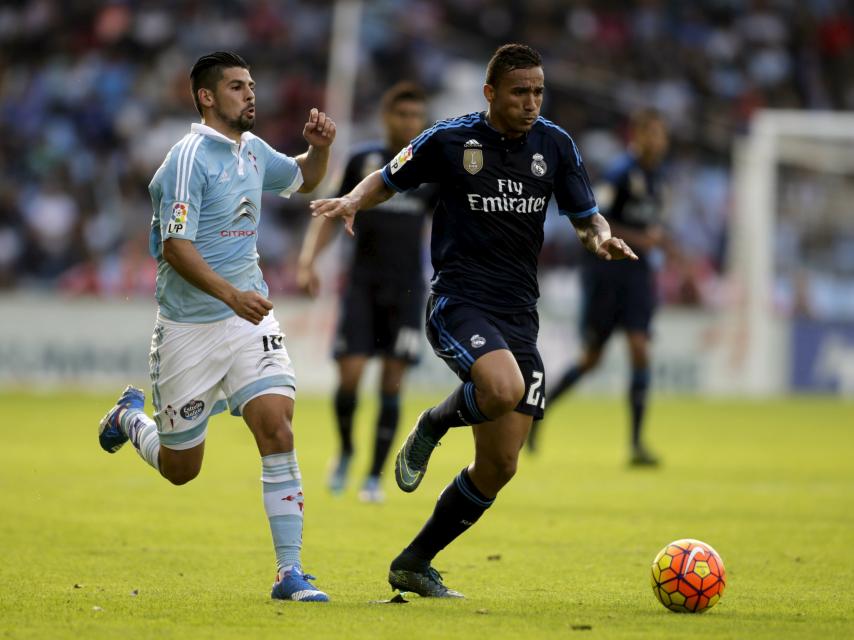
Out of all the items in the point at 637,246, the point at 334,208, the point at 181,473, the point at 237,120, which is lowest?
the point at 181,473

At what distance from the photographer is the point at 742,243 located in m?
23.1

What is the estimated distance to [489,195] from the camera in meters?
6.68

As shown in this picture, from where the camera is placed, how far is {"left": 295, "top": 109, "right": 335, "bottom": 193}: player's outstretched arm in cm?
691

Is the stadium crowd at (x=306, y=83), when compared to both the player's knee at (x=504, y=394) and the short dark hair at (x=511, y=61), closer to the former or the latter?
the short dark hair at (x=511, y=61)

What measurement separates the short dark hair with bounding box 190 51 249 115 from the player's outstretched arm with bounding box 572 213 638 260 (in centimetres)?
170

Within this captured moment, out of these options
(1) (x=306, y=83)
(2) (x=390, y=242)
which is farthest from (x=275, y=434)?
(1) (x=306, y=83)

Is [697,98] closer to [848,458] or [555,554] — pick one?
[848,458]

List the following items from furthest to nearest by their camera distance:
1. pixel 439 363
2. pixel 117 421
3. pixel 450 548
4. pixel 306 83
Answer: pixel 306 83 < pixel 439 363 < pixel 450 548 < pixel 117 421

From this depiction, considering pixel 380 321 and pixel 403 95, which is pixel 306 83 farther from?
pixel 403 95

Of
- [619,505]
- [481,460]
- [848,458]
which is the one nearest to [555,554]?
[481,460]

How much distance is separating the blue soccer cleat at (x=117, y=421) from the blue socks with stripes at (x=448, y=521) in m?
1.88

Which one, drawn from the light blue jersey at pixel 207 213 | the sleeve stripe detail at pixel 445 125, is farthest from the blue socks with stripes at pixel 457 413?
the sleeve stripe detail at pixel 445 125

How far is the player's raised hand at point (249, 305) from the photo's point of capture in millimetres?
6258

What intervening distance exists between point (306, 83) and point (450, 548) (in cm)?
1763
